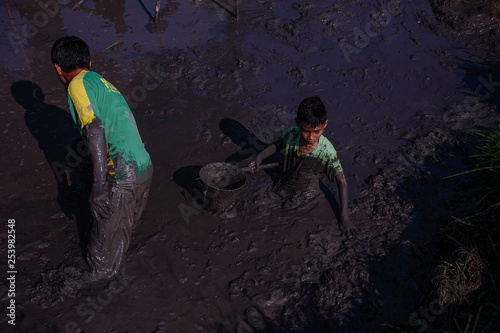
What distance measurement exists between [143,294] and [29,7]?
6185 mm

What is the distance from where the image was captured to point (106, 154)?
10.7ft

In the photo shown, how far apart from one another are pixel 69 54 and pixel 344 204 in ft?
8.66

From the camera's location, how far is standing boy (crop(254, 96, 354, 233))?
148 inches

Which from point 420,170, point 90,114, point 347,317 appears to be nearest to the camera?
point 90,114

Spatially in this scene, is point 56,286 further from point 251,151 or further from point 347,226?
point 347,226

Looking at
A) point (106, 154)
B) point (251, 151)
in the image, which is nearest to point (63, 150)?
point (106, 154)

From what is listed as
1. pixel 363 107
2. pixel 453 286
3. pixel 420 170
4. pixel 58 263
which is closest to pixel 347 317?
pixel 453 286

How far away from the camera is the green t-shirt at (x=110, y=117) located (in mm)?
3158

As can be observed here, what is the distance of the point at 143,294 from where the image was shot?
141 inches

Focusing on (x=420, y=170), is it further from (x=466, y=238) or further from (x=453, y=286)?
(x=453, y=286)

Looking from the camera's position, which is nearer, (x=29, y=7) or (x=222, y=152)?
(x=222, y=152)

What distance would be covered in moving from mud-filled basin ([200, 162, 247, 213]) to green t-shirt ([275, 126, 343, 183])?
47 cm

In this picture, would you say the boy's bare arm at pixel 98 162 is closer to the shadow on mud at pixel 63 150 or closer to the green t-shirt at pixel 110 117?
the green t-shirt at pixel 110 117

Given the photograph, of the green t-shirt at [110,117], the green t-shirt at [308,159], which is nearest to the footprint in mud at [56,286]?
the green t-shirt at [110,117]
